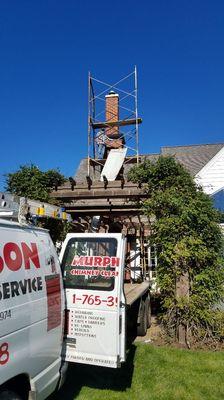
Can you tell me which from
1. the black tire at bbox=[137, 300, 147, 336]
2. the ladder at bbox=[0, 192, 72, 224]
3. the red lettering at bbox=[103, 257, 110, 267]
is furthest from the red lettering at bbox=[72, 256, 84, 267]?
the black tire at bbox=[137, 300, 147, 336]

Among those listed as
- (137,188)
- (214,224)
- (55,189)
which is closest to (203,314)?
(214,224)

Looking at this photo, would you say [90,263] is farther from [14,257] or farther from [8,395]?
[8,395]

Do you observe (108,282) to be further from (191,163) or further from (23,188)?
(191,163)

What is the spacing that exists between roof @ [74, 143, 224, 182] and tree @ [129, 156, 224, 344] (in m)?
12.3

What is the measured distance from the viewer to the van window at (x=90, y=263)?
523 cm

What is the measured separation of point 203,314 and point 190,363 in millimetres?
1272

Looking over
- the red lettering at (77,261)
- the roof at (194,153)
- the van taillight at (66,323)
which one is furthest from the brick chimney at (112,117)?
the van taillight at (66,323)

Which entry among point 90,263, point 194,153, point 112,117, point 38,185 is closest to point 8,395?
point 90,263

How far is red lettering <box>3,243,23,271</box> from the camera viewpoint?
3516 mm

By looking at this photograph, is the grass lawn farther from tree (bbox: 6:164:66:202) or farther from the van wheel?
tree (bbox: 6:164:66:202)

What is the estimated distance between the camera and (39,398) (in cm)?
394

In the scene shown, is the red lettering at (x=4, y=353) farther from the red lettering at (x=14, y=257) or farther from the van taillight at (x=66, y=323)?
the van taillight at (x=66, y=323)

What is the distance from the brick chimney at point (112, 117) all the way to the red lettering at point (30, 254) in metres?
18.2

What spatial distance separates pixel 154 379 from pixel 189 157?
18.3 meters
